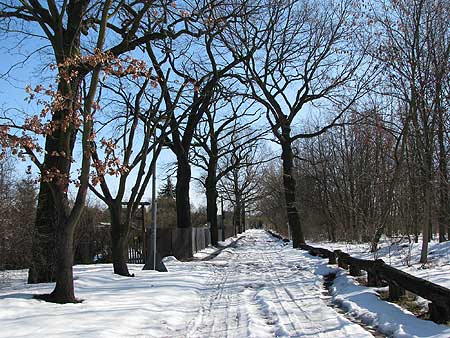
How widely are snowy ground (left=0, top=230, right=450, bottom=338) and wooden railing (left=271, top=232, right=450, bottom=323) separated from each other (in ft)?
0.97

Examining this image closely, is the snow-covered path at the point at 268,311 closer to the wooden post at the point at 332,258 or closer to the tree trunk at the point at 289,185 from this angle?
the wooden post at the point at 332,258

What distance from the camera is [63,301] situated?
9172 mm

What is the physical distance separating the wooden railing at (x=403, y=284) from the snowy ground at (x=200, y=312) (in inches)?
11.7

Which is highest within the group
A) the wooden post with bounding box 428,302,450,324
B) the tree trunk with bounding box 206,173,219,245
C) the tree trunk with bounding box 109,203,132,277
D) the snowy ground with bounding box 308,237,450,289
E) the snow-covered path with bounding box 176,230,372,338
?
the tree trunk with bounding box 206,173,219,245

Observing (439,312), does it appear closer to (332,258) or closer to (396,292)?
(396,292)

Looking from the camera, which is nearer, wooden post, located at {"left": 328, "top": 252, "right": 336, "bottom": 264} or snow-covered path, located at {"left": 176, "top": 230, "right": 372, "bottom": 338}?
snow-covered path, located at {"left": 176, "top": 230, "right": 372, "bottom": 338}

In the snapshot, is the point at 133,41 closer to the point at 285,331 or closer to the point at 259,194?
the point at 285,331

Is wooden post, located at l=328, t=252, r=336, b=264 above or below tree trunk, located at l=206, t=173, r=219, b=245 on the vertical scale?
below

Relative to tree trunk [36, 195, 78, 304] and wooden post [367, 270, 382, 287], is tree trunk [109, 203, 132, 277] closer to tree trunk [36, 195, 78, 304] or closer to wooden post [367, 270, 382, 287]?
tree trunk [36, 195, 78, 304]

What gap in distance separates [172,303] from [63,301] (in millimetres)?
2189

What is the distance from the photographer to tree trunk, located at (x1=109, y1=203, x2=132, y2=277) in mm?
14109

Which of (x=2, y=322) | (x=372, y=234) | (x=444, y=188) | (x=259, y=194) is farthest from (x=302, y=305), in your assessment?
(x=259, y=194)

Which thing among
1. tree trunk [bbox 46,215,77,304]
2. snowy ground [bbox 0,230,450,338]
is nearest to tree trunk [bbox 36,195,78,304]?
tree trunk [bbox 46,215,77,304]

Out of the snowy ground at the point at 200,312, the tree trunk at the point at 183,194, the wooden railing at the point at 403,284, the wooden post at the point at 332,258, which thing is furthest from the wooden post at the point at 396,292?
the tree trunk at the point at 183,194
